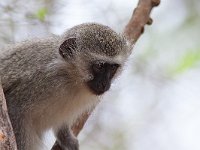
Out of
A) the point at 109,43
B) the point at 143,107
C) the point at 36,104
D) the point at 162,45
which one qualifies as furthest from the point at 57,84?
the point at 162,45

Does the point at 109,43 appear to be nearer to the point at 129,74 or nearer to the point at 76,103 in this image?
the point at 76,103

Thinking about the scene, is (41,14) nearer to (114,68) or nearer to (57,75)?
(57,75)

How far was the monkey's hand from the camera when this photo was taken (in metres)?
5.80

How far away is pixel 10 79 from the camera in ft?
17.6

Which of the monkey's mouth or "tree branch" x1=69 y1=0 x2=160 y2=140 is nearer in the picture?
the monkey's mouth

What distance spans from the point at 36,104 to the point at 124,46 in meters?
1.03

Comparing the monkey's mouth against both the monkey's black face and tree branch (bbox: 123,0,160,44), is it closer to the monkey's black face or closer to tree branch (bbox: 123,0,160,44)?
the monkey's black face

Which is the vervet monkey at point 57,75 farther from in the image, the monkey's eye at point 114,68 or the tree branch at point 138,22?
the tree branch at point 138,22

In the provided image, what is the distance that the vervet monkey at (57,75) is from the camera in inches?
207

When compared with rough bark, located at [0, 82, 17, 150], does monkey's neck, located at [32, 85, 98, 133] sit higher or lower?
lower

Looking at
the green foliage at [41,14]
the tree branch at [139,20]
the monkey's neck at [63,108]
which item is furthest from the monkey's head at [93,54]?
the green foliage at [41,14]

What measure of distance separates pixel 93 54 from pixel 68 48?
0.83 feet

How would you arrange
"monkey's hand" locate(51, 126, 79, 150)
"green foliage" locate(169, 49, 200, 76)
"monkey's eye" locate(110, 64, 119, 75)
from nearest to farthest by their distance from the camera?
"monkey's eye" locate(110, 64, 119, 75), "monkey's hand" locate(51, 126, 79, 150), "green foliage" locate(169, 49, 200, 76)

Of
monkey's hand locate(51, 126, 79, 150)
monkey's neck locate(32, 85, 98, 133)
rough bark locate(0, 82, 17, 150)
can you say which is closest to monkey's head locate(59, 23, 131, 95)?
monkey's neck locate(32, 85, 98, 133)
